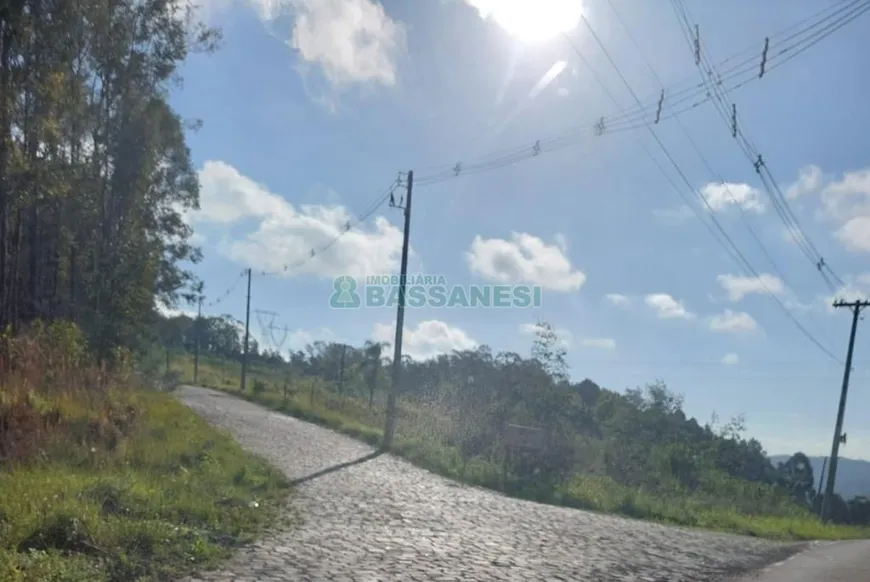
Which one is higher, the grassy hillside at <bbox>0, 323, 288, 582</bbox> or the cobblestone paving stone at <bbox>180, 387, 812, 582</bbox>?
the grassy hillside at <bbox>0, 323, 288, 582</bbox>

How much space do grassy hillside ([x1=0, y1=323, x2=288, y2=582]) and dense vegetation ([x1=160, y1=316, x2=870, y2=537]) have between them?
7303mm

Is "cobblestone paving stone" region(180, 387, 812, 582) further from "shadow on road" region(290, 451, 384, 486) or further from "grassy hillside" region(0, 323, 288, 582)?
"grassy hillside" region(0, 323, 288, 582)

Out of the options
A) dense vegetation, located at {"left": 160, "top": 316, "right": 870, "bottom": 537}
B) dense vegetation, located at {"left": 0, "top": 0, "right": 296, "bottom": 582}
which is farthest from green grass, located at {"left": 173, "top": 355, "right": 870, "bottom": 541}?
dense vegetation, located at {"left": 0, "top": 0, "right": 296, "bottom": 582}

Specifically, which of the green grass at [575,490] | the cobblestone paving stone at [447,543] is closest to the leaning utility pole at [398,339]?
the green grass at [575,490]

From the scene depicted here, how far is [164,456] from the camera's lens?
12.6 meters

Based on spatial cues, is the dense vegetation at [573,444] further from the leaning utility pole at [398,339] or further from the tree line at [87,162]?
the tree line at [87,162]

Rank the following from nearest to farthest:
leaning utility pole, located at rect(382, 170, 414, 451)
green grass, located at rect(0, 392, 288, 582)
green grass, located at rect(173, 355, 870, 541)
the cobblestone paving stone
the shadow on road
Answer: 1. green grass, located at rect(0, 392, 288, 582)
2. the cobblestone paving stone
3. the shadow on road
4. green grass, located at rect(173, 355, 870, 541)
5. leaning utility pole, located at rect(382, 170, 414, 451)

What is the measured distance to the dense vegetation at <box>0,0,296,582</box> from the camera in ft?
24.5

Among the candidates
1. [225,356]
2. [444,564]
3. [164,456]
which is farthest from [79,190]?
[225,356]

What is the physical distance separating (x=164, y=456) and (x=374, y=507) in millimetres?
3592

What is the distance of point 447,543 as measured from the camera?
31.3ft

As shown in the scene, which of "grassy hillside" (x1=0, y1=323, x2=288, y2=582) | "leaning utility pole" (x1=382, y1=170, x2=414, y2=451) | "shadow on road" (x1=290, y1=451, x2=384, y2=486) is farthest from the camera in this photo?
"leaning utility pole" (x1=382, y1=170, x2=414, y2=451)

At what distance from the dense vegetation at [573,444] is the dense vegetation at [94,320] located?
292 inches

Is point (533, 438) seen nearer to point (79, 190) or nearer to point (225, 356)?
point (79, 190)
